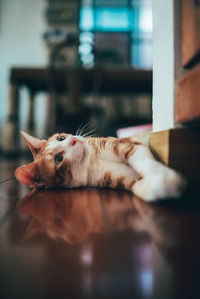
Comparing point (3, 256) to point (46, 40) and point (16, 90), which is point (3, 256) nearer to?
point (16, 90)

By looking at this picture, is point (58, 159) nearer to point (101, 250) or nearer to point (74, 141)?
point (74, 141)

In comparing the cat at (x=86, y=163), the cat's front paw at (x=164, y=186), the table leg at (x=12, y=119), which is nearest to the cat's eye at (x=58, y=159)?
the cat at (x=86, y=163)

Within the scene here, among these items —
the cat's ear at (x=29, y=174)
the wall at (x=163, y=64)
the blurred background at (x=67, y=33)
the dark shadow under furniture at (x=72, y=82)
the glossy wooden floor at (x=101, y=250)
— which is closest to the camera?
the glossy wooden floor at (x=101, y=250)

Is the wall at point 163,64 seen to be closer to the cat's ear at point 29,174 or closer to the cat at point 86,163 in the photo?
the cat at point 86,163

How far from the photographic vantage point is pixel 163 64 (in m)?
0.92

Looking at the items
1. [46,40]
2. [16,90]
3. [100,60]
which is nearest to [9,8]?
[46,40]

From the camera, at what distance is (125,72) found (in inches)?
112

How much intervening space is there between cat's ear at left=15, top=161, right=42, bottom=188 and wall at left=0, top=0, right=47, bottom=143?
3645mm

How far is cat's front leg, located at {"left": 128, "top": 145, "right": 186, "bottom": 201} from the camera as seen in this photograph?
2.37 ft

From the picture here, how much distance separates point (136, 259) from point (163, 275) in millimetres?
63

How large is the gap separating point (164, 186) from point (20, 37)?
4.53m

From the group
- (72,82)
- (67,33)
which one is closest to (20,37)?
(67,33)

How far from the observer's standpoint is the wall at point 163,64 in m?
0.84

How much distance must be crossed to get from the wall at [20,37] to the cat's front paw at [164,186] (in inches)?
156
